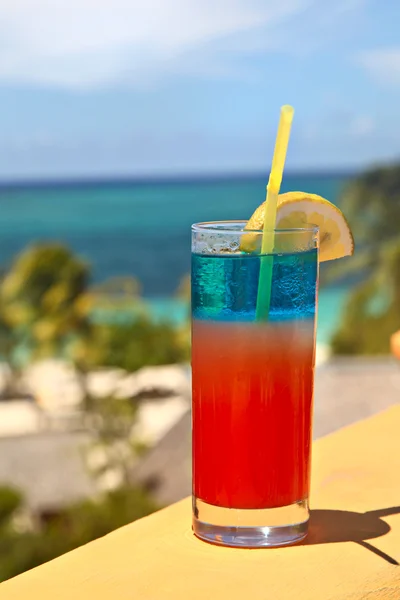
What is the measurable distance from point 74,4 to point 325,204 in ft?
173

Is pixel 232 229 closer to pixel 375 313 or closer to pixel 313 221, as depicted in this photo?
pixel 313 221

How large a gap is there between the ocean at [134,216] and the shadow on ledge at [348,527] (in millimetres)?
44372

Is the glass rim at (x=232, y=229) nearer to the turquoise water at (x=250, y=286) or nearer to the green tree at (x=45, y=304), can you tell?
the turquoise water at (x=250, y=286)

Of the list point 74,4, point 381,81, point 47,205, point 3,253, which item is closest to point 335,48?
point 381,81

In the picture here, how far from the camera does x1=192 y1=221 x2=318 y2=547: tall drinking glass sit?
1.07 meters

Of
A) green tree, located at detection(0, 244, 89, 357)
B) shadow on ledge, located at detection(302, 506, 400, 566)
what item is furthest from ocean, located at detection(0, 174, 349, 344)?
shadow on ledge, located at detection(302, 506, 400, 566)

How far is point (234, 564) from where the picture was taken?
1018 mm

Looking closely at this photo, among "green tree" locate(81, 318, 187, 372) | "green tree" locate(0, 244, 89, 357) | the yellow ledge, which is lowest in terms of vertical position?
"green tree" locate(81, 318, 187, 372)

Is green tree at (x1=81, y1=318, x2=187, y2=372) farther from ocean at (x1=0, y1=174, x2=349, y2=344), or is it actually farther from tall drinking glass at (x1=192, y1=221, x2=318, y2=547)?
tall drinking glass at (x1=192, y1=221, x2=318, y2=547)

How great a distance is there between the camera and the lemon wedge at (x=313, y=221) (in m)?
1.09

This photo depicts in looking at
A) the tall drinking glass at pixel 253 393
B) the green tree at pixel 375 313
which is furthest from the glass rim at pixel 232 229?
the green tree at pixel 375 313

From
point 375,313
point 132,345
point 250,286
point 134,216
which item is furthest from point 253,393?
point 134,216

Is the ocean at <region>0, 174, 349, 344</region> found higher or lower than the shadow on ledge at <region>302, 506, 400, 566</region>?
lower

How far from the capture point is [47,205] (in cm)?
5238
